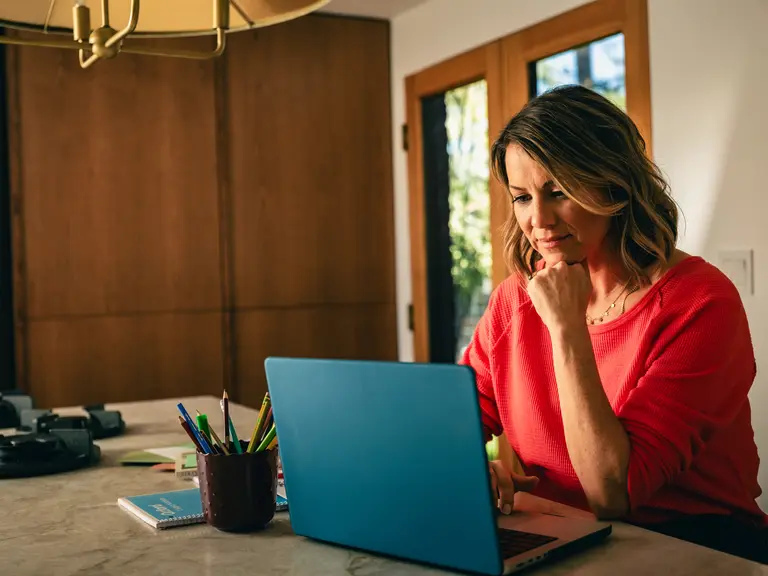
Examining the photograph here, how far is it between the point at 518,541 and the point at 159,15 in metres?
1.19

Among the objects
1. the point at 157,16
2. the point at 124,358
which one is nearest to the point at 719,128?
the point at 157,16

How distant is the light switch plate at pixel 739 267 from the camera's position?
7.91ft

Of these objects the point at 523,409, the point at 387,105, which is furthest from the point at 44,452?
the point at 387,105

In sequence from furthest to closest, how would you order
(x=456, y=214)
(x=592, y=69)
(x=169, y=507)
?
(x=456, y=214)
(x=592, y=69)
(x=169, y=507)

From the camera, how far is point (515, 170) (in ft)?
5.23

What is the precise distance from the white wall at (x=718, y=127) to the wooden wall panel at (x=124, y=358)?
78.2 inches

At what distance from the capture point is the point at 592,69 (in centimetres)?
300

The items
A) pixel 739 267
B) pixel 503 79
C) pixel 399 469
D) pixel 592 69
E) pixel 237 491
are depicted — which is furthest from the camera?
pixel 503 79

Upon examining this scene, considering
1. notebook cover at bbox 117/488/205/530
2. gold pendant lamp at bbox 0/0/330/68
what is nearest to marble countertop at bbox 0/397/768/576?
notebook cover at bbox 117/488/205/530

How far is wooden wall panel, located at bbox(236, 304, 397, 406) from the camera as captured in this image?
3.78 meters

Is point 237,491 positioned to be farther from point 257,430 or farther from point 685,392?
point 685,392

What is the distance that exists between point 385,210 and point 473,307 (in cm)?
65

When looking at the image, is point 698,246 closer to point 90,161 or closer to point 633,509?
point 633,509

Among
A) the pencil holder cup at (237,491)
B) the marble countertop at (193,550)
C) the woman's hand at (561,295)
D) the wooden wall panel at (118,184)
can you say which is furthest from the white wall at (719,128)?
the wooden wall panel at (118,184)
